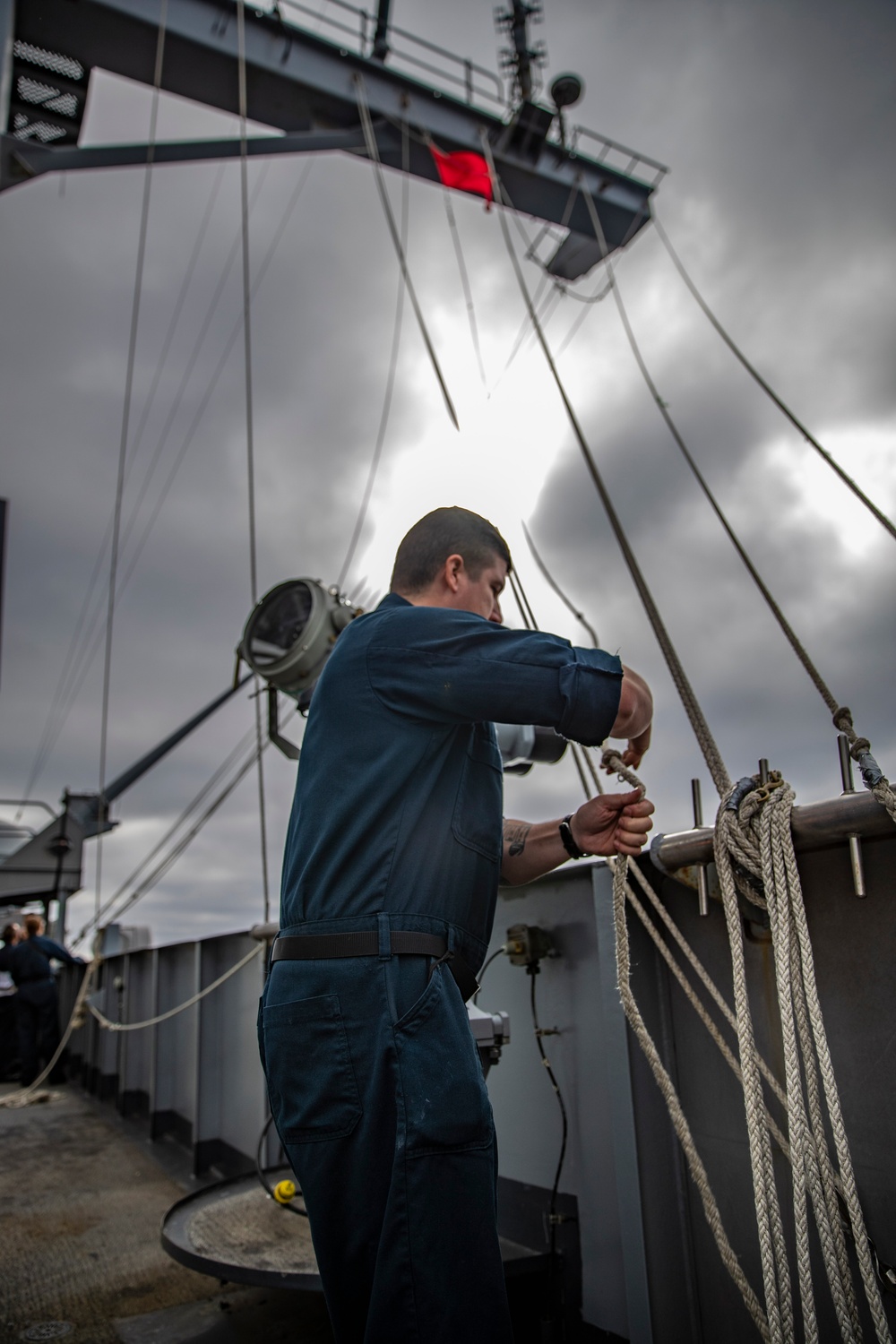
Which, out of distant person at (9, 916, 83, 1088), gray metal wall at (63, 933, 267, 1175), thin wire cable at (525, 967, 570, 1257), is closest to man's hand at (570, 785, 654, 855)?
thin wire cable at (525, 967, 570, 1257)

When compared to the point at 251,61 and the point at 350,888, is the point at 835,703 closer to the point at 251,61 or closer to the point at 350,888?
the point at 350,888

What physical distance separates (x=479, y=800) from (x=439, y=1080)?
400 millimetres

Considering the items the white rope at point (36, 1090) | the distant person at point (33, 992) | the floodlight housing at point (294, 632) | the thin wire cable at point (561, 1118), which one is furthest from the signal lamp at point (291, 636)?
the distant person at point (33, 992)

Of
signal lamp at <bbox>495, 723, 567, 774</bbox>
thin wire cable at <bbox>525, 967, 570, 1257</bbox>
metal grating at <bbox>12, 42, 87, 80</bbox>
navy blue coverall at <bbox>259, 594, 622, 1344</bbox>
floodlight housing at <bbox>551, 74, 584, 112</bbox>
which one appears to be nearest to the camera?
navy blue coverall at <bbox>259, 594, 622, 1344</bbox>

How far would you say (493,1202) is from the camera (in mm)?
1076

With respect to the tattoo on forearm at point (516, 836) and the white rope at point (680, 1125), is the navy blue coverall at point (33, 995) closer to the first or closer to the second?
the tattoo on forearm at point (516, 836)

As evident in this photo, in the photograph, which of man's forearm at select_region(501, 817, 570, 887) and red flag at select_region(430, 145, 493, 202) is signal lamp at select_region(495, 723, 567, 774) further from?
red flag at select_region(430, 145, 493, 202)

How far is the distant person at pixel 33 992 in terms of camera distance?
7.38 metres

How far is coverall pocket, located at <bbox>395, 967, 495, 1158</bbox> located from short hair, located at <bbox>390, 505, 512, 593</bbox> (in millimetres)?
660

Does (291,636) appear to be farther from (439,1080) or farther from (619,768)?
(439,1080)

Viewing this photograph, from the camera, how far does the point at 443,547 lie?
1.43 metres

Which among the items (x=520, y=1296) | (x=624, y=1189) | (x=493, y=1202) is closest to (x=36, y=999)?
(x=520, y=1296)

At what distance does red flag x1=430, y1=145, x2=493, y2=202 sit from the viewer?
5.93m

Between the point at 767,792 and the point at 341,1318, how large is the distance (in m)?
0.97
